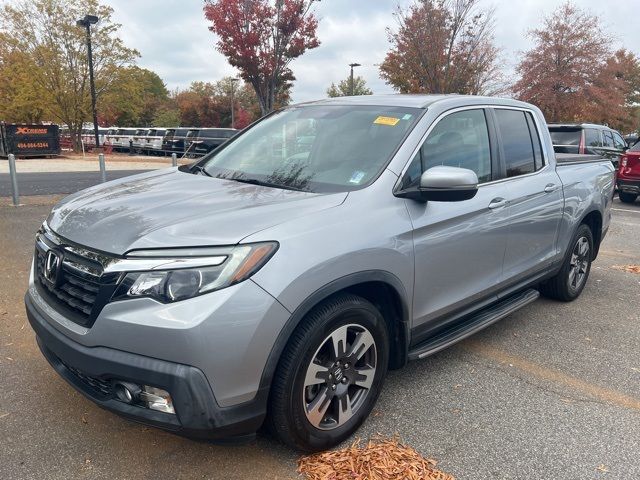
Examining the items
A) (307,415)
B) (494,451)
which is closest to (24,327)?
(307,415)

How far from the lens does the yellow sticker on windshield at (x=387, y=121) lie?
10.3 ft

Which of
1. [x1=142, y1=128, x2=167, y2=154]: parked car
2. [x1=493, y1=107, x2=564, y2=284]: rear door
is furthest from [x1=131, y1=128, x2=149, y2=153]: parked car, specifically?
[x1=493, y1=107, x2=564, y2=284]: rear door

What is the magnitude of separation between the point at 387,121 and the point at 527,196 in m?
1.35

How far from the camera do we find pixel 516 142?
3936 mm

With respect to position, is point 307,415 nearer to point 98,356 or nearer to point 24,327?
point 98,356

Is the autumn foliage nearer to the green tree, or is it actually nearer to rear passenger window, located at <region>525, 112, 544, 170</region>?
rear passenger window, located at <region>525, 112, 544, 170</region>

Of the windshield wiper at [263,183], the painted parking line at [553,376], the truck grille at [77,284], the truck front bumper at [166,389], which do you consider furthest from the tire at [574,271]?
the truck grille at [77,284]

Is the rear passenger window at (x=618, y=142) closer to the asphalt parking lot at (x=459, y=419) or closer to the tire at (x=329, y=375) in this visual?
the asphalt parking lot at (x=459, y=419)

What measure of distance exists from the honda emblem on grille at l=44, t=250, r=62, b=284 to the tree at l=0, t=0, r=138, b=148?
27800 millimetres

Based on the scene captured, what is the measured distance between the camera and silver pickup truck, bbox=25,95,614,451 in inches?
81.4

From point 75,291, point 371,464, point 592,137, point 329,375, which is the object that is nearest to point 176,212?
point 75,291

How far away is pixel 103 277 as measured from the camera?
2.14 meters

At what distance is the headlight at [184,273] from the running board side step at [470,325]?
1319 mm

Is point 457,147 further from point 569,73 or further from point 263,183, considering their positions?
point 569,73
